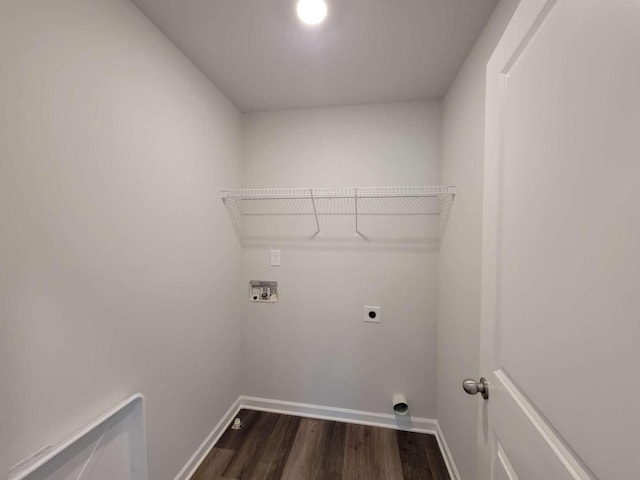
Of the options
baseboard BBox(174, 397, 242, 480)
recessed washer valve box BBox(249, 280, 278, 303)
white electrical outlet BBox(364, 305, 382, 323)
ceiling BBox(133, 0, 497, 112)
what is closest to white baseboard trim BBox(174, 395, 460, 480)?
baseboard BBox(174, 397, 242, 480)

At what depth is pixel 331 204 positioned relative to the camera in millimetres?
1854

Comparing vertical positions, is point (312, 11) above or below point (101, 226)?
above

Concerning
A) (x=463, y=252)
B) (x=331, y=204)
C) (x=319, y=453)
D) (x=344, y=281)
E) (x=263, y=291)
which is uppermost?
(x=331, y=204)

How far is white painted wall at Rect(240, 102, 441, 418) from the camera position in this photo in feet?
5.83

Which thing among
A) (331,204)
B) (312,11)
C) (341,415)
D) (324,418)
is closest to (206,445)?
(324,418)

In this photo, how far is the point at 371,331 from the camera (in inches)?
72.4

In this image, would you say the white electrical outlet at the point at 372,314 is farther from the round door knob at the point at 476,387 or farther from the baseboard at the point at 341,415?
the round door knob at the point at 476,387

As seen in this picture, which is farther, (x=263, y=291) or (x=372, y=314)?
(x=263, y=291)

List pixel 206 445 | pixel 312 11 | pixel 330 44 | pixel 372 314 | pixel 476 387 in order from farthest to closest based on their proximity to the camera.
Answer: pixel 372 314 < pixel 206 445 < pixel 330 44 < pixel 312 11 < pixel 476 387

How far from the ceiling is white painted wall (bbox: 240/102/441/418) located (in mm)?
234

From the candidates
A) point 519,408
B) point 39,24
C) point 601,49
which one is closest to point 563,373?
point 519,408

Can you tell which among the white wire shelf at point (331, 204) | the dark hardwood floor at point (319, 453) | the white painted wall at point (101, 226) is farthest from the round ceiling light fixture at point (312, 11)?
the dark hardwood floor at point (319, 453)

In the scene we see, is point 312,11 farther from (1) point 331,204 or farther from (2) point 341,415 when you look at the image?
(2) point 341,415

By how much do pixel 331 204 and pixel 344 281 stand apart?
601 millimetres
